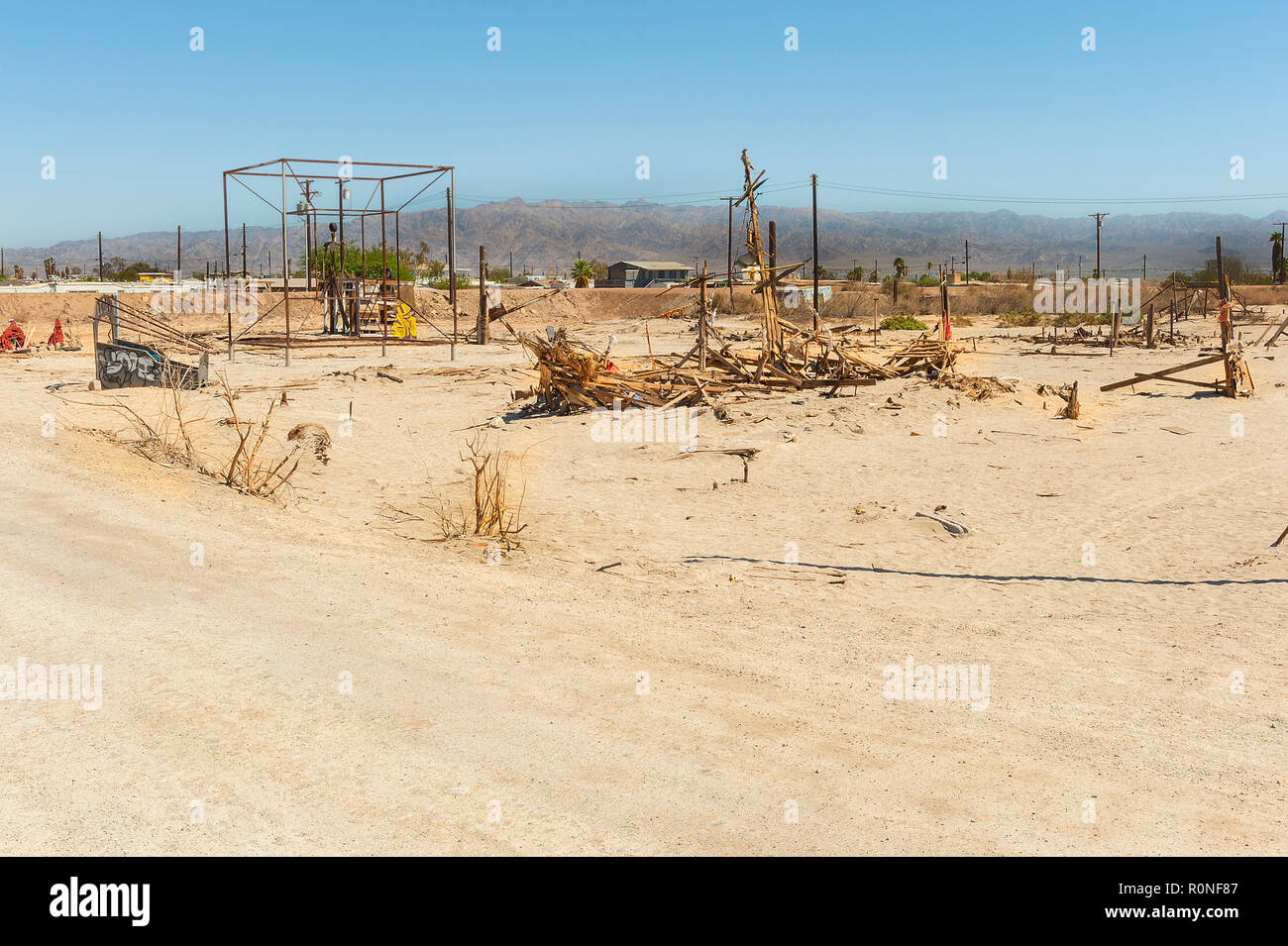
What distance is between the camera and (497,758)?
488cm

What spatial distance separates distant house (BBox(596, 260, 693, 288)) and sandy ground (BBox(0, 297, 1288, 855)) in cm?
7911

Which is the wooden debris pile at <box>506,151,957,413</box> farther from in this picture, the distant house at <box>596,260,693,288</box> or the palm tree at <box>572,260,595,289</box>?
the distant house at <box>596,260,693,288</box>

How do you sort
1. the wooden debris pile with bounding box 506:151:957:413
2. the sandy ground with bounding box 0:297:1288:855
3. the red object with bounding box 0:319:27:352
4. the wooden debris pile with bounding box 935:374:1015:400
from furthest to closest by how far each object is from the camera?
the red object with bounding box 0:319:27:352
the wooden debris pile with bounding box 935:374:1015:400
the wooden debris pile with bounding box 506:151:957:413
the sandy ground with bounding box 0:297:1288:855

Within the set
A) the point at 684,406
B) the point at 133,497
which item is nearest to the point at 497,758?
the point at 133,497

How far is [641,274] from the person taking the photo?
9375 cm

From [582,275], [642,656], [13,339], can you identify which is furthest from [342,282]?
[582,275]

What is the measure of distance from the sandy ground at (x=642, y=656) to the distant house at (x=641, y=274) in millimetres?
79111

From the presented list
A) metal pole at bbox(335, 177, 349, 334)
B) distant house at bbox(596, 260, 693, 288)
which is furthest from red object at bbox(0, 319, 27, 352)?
distant house at bbox(596, 260, 693, 288)

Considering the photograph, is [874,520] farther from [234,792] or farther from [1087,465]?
[234,792]

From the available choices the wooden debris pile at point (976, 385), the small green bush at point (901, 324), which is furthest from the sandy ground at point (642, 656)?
the small green bush at point (901, 324)

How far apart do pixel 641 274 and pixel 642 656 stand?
292 feet

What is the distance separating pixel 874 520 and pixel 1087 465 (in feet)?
15.8

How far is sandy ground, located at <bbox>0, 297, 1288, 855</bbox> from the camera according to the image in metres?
4.34

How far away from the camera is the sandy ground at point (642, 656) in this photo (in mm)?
4340
